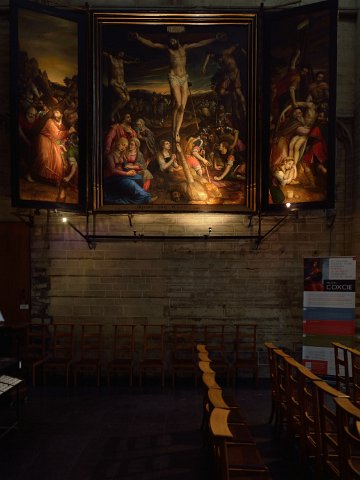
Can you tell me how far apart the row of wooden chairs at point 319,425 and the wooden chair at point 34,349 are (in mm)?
4592

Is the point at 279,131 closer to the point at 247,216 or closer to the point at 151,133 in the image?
the point at 247,216

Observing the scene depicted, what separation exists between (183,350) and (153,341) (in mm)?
657

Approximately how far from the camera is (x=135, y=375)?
8398 mm

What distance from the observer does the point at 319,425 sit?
338 cm

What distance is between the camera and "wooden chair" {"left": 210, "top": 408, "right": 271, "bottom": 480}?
2.63 metres

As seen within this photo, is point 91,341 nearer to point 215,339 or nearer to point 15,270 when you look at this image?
point 15,270

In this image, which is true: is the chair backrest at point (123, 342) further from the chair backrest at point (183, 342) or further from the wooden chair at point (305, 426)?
the wooden chair at point (305, 426)

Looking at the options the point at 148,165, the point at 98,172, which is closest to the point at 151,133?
the point at 148,165

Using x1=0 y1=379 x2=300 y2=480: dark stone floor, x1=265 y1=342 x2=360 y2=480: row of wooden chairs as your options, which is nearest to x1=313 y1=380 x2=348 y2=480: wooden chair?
x1=265 y1=342 x2=360 y2=480: row of wooden chairs

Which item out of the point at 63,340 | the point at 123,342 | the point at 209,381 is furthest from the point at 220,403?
the point at 63,340

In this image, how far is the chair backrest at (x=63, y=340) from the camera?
26.5ft

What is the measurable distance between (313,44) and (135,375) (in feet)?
24.7

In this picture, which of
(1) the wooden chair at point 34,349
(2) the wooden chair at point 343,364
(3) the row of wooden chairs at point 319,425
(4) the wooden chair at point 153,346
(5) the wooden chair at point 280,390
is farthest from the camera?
(4) the wooden chair at point 153,346

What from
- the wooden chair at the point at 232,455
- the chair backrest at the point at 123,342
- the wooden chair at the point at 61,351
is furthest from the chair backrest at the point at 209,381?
the chair backrest at the point at 123,342
